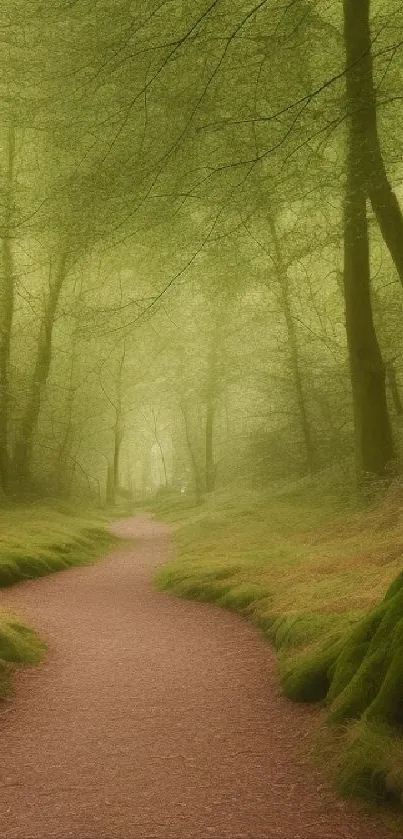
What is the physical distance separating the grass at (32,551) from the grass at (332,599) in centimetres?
259

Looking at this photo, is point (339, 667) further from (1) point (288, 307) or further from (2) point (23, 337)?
(2) point (23, 337)

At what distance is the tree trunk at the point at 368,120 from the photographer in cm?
831

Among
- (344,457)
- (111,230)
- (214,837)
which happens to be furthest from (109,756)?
(344,457)

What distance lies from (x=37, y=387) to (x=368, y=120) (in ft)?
53.9

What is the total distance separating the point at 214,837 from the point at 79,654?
4.67 metres

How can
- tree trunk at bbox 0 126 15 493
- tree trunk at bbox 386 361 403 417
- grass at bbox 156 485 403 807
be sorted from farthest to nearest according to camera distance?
tree trunk at bbox 0 126 15 493 < tree trunk at bbox 386 361 403 417 < grass at bbox 156 485 403 807

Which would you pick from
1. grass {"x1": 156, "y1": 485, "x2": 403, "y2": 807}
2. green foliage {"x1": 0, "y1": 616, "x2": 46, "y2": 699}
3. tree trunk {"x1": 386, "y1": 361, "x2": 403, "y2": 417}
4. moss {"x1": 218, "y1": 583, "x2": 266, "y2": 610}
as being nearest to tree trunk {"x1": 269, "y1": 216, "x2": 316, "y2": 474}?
grass {"x1": 156, "y1": 485, "x2": 403, "y2": 807}

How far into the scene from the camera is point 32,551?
14.3 m

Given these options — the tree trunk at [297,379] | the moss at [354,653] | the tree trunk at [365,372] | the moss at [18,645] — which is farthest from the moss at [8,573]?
the tree trunk at [297,379]

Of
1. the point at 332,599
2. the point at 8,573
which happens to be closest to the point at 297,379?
the point at 8,573

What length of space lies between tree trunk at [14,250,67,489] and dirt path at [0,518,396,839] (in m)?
14.1

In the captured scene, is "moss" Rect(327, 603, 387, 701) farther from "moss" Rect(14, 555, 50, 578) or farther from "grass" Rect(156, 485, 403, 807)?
"moss" Rect(14, 555, 50, 578)

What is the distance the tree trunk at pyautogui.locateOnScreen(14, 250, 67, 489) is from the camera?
23.0m

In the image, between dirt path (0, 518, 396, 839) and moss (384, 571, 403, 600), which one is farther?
moss (384, 571, 403, 600)
